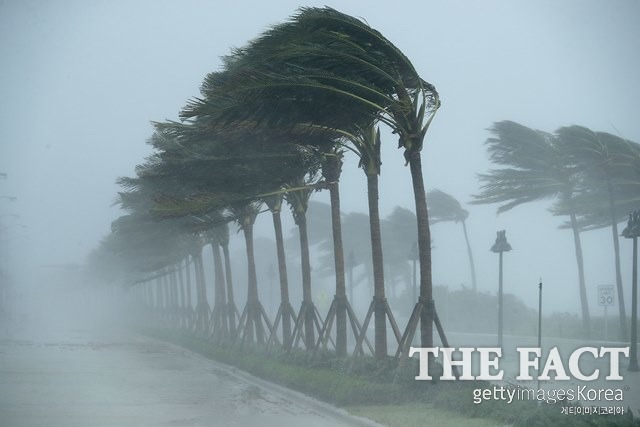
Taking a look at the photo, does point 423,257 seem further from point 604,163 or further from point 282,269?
point 604,163

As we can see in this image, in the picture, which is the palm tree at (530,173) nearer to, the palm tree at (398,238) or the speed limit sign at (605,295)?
the speed limit sign at (605,295)

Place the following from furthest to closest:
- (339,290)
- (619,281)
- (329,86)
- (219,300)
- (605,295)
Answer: (219,300) < (619,281) < (605,295) < (339,290) < (329,86)

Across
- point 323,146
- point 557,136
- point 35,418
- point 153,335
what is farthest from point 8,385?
point 153,335

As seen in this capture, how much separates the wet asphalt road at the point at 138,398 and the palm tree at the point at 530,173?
19.7 m

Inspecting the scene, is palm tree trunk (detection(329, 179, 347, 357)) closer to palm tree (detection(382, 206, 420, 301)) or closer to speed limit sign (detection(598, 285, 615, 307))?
speed limit sign (detection(598, 285, 615, 307))

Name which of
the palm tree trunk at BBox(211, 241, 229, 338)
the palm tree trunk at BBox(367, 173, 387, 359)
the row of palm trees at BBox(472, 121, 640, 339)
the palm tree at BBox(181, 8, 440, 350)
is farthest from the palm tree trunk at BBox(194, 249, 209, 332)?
the palm tree at BBox(181, 8, 440, 350)

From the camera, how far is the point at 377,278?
20.4 metres

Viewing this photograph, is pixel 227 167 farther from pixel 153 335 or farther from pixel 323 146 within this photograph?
pixel 153 335

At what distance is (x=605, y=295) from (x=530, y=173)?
1280 cm

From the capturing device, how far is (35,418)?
1533 centimetres

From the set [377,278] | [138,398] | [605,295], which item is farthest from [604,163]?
[138,398]

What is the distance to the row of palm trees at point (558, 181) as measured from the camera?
39.9m

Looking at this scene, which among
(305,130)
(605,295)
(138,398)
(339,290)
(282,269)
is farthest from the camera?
(605,295)

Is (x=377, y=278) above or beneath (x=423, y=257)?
beneath
